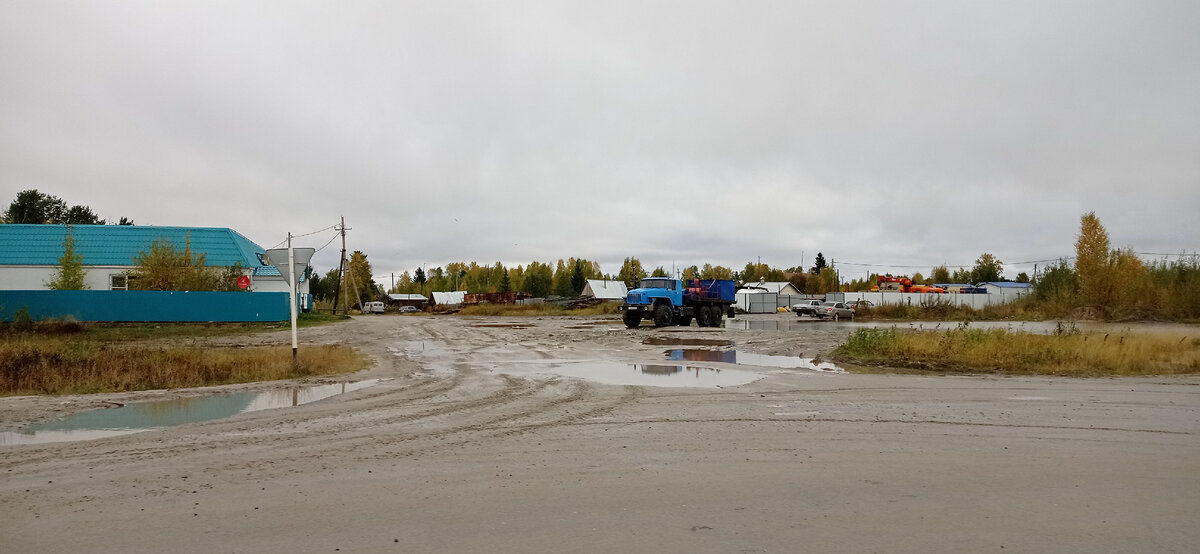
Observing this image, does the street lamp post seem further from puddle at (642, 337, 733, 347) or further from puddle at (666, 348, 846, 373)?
puddle at (642, 337, 733, 347)

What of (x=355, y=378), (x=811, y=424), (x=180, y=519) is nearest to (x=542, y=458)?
(x=180, y=519)

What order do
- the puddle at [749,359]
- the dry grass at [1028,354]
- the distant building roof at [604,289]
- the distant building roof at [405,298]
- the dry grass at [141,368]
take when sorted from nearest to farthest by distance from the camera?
1. the dry grass at [141,368]
2. the dry grass at [1028,354]
3. the puddle at [749,359]
4. the distant building roof at [604,289]
5. the distant building roof at [405,298]

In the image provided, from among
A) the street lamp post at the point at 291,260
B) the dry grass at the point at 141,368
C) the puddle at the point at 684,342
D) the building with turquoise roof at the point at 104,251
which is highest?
the building with turquoise roof at the point at 104,251

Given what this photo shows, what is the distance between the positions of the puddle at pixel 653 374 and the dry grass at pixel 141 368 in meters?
5.30

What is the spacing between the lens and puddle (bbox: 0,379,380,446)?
823 centimetres

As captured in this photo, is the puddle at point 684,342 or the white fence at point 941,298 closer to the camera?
the puddle at point 684,342

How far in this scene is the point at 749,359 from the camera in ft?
61.9

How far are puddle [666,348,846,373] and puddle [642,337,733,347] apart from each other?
206cm

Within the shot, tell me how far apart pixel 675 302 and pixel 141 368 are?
87.5ft

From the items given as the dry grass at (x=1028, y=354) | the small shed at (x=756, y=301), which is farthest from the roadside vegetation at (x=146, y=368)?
the small shed at (x=756, y=301)

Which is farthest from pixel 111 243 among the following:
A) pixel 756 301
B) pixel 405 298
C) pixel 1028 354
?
pixel 405 298

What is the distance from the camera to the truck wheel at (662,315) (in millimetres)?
35812

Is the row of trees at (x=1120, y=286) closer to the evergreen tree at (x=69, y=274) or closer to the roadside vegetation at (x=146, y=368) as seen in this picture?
the roadside vegetation at (x=146, y=368)

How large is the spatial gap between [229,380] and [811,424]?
1087cm
